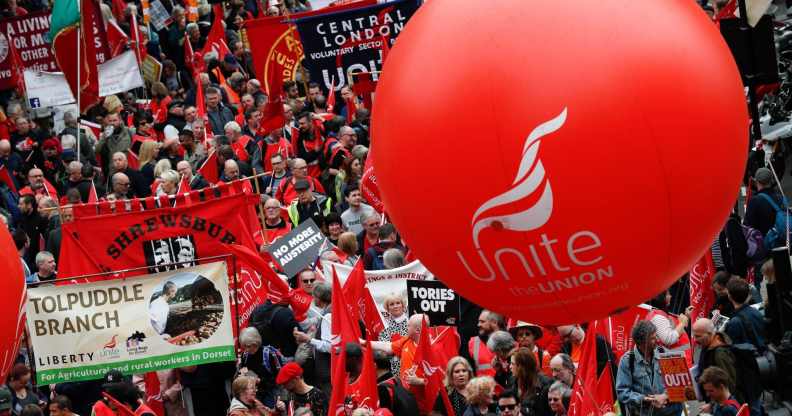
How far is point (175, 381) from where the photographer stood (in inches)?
528

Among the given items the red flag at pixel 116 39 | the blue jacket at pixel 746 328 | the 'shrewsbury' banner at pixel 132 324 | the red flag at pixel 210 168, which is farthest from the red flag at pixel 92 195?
Answer: the blue jacket at pixel 746 328

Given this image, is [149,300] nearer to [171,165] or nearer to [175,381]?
[175,381]

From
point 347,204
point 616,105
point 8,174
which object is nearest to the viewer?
point 616,105

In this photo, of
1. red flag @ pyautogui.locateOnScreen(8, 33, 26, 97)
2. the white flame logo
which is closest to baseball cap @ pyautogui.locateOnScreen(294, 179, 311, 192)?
red flag @ pyautogui.locateOnScreen(8, 33, 26, 97)

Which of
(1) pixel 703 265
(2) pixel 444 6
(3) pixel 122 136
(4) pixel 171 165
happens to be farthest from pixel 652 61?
(3) pixel 122 136

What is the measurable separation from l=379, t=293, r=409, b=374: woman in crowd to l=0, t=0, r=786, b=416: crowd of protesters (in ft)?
0.06

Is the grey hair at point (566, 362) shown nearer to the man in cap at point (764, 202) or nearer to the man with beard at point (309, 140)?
the man in cap at point (764, 202)

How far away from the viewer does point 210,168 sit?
18.9m

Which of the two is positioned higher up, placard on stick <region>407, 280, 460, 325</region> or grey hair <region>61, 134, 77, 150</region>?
placard on stick <region>407, 280, 460, 325</region>

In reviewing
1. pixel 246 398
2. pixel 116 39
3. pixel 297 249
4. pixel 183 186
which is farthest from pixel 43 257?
pixel 116 39

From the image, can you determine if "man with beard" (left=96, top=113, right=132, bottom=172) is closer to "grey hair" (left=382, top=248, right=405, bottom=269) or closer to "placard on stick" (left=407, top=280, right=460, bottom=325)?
"grey hair" (left=382, top=248, right=405, bottom=269)

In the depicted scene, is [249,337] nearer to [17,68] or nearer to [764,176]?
[764,176]

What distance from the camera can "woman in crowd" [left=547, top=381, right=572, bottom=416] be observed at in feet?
35.7

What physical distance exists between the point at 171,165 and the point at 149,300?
6664 mm
